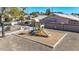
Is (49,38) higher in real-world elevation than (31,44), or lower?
higher

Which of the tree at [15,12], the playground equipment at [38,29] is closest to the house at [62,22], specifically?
the playground equipment at [38,29]

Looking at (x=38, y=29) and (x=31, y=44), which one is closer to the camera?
(x=31, y=44)

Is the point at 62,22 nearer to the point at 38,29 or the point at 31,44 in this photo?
the point at 38,29

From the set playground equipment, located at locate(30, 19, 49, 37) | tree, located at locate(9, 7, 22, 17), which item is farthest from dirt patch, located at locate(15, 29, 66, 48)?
tree, located at locate(9, 7, 22, 17)

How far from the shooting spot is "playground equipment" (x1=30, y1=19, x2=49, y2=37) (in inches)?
217

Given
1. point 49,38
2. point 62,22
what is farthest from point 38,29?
point 62,22

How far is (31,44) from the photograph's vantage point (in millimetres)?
5430

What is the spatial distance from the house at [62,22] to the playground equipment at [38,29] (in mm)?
112

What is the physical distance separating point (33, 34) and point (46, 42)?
368mm

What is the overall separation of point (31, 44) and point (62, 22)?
2.78ft

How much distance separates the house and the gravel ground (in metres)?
0.17

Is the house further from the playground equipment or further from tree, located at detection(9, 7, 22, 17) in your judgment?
tree, located at detection(9, 7, 22, 17)
